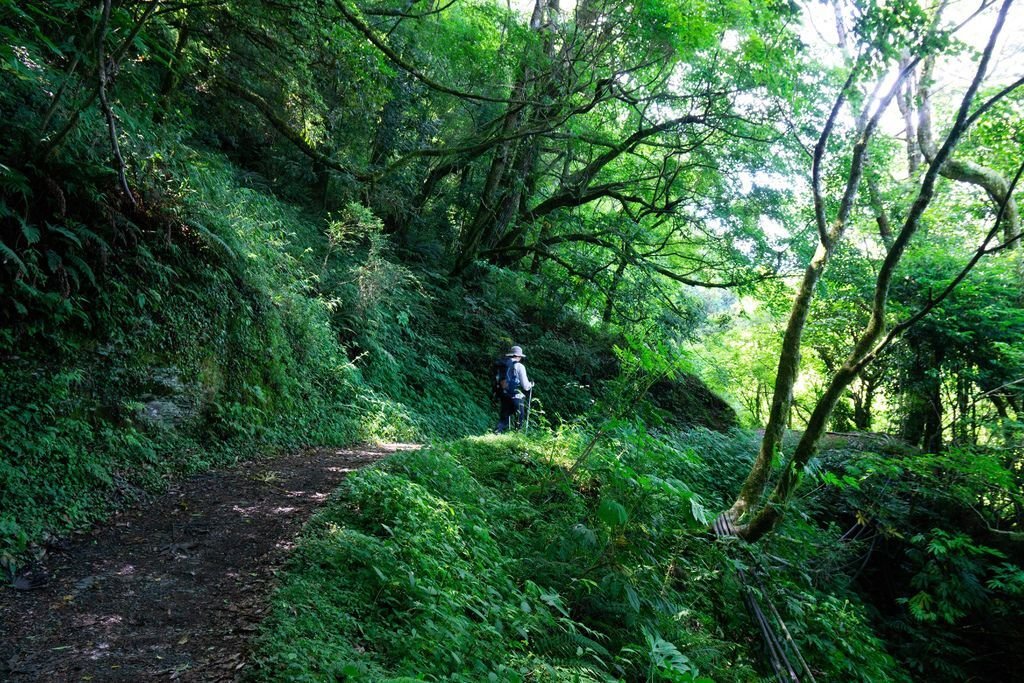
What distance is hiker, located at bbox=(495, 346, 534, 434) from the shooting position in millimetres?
10125

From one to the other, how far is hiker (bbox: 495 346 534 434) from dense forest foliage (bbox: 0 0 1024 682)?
1430 mm

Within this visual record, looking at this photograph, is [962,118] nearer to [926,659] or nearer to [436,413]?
[926,659]

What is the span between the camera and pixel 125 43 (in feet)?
17.2

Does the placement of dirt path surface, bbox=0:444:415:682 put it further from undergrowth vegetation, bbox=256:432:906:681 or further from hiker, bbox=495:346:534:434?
hiker, bbox=495:346:534:434

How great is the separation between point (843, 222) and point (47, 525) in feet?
26.4

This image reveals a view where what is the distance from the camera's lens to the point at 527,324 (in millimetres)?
16859

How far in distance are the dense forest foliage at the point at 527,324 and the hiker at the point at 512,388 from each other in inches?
56.3

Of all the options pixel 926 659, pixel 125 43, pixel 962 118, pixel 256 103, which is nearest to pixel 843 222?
pixel 962 118

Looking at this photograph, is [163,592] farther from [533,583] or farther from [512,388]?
[512,388]

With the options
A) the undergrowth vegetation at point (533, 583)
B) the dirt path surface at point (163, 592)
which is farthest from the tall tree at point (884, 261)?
the dirt path surface at point (163, 592)

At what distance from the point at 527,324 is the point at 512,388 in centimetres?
688

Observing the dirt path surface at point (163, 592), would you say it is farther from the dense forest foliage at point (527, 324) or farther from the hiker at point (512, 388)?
the hiker at point (512, 388)

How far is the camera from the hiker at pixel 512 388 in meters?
10.1

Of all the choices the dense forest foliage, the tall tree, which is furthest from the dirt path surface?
the tall tree
